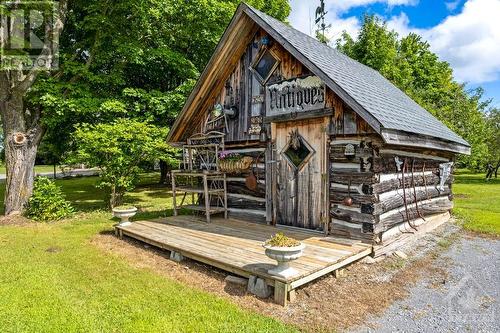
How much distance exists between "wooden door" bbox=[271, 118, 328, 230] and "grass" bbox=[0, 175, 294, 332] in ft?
11.0

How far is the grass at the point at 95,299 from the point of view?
4152mm

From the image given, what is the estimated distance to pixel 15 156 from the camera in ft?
37.3

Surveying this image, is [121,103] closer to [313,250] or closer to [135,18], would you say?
[135,18]

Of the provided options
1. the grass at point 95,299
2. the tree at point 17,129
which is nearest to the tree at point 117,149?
the tree at point 17,129

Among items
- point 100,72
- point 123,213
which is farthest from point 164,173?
point 123,213

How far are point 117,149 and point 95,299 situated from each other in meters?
7.20

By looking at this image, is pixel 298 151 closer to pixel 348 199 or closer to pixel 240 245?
pixel 348 199

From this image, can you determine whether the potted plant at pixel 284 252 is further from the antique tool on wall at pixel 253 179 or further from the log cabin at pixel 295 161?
the antique tool on wall at pixel 253 179

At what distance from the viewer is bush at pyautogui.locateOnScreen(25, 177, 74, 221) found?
1081 centimetres

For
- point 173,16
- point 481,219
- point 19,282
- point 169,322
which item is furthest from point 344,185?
point 173,16

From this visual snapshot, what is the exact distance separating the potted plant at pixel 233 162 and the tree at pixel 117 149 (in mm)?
3850

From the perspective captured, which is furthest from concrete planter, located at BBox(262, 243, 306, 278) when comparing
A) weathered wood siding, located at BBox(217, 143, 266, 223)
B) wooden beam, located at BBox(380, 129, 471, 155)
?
weathered wood siding, located at BBox(217, 143, 266, 223)

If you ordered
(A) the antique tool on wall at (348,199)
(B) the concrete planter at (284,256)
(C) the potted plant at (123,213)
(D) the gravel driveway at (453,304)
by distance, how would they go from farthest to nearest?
(C) the potted plant at (123,213) → (A) the antique tool on wall at (348,199) → (B) the concrete planter at (284,256) → (D) the gravel driveway at (453,304)

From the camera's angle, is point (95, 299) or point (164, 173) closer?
point (95, 299)
